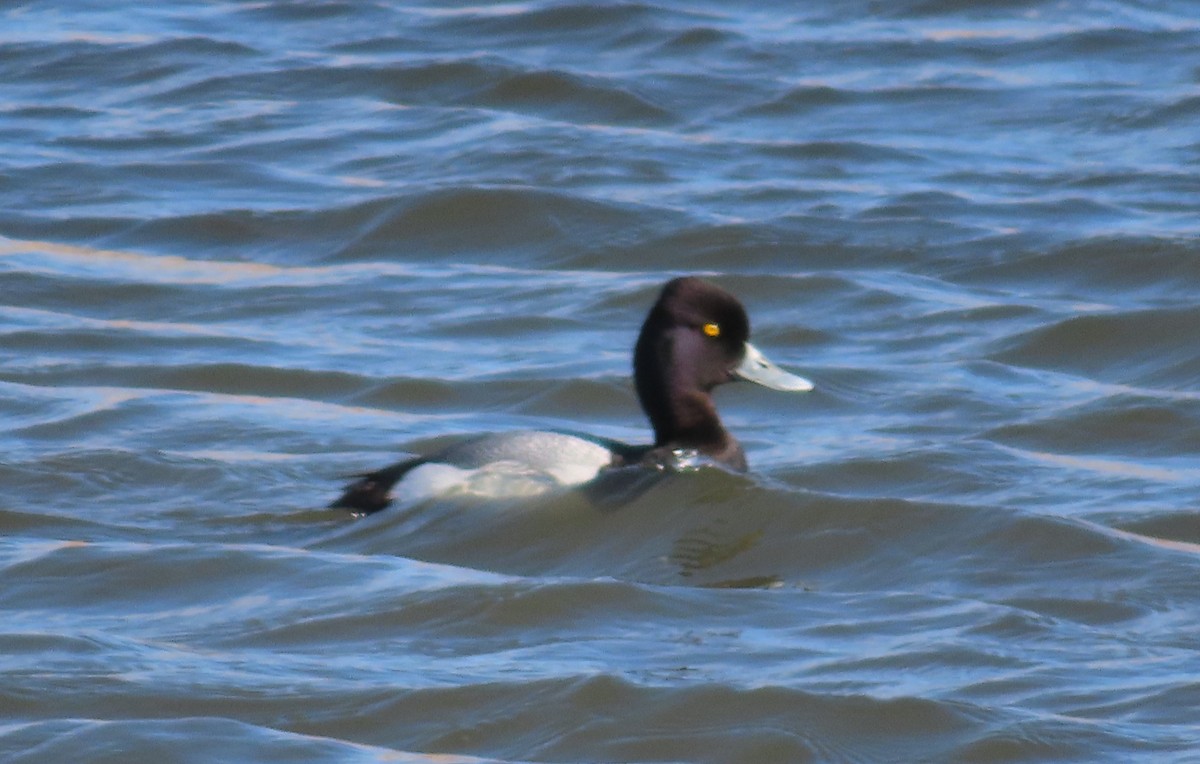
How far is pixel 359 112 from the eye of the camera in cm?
1508

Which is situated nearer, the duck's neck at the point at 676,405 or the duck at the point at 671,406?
the duck at the point at 671,406

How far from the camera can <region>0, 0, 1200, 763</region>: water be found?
19.3 feet

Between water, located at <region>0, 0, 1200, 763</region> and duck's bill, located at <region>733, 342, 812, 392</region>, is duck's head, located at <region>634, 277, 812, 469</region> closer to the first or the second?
duck's bill, located at <region>733, 342, 812, 392</region>

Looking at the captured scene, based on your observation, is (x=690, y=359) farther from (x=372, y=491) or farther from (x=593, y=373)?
(x=593, y=373)

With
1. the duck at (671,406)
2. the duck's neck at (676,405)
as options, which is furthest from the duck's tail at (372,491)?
the duck's neck at (676,405)

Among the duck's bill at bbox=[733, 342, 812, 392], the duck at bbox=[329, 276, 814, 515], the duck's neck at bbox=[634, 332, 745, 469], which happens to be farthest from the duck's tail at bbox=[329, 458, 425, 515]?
the duck's bill at bbox=[733, 342, 812, 392]

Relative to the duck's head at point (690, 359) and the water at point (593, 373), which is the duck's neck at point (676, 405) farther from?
the water at point (593, 373)

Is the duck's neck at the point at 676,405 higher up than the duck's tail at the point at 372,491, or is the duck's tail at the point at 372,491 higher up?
the duck's neck at the point at 676,405

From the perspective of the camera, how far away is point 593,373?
9930 mm

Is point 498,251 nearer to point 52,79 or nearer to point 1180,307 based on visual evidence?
point 1180,307

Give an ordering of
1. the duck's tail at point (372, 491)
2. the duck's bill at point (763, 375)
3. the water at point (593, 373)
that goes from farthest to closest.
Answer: the duck's bill at point (763, 375) < the duck's tail at point (372, 491) < the water at point (593, 373)

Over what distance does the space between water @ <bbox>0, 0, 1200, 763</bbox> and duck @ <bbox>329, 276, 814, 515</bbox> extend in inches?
7.6

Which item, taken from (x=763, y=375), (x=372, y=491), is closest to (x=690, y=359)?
(x=763, y=375)

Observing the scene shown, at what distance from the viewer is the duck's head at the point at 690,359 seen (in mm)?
8359
